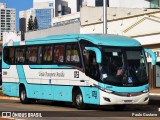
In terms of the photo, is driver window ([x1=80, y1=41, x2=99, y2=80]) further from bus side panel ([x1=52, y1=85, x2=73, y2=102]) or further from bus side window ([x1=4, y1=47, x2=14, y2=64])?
bus side window ([x1=4, y1=47, x2=14, y2=64])

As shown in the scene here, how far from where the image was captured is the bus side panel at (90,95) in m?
19.8

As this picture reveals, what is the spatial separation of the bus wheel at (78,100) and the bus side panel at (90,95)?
0.25 meters

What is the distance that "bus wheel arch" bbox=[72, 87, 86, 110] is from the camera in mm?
20581

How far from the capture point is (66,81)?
22.0 m

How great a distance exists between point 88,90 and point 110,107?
3.37m

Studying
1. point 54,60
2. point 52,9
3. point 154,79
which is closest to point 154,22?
point 154,79

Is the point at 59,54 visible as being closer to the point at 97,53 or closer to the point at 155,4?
the point at 97,53

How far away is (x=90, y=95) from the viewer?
20.1m

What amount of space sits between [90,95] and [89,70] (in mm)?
1054

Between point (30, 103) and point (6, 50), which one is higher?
point (6, 50)

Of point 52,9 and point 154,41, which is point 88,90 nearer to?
point 154,41

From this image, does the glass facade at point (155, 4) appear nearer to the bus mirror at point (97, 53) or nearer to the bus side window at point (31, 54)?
the bus side window at point (31, 54)

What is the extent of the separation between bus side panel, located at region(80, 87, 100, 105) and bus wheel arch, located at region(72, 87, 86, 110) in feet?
0.86

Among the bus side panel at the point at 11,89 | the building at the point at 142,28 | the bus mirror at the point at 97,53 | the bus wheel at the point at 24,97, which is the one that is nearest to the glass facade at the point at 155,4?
the building at the point at 142,28
